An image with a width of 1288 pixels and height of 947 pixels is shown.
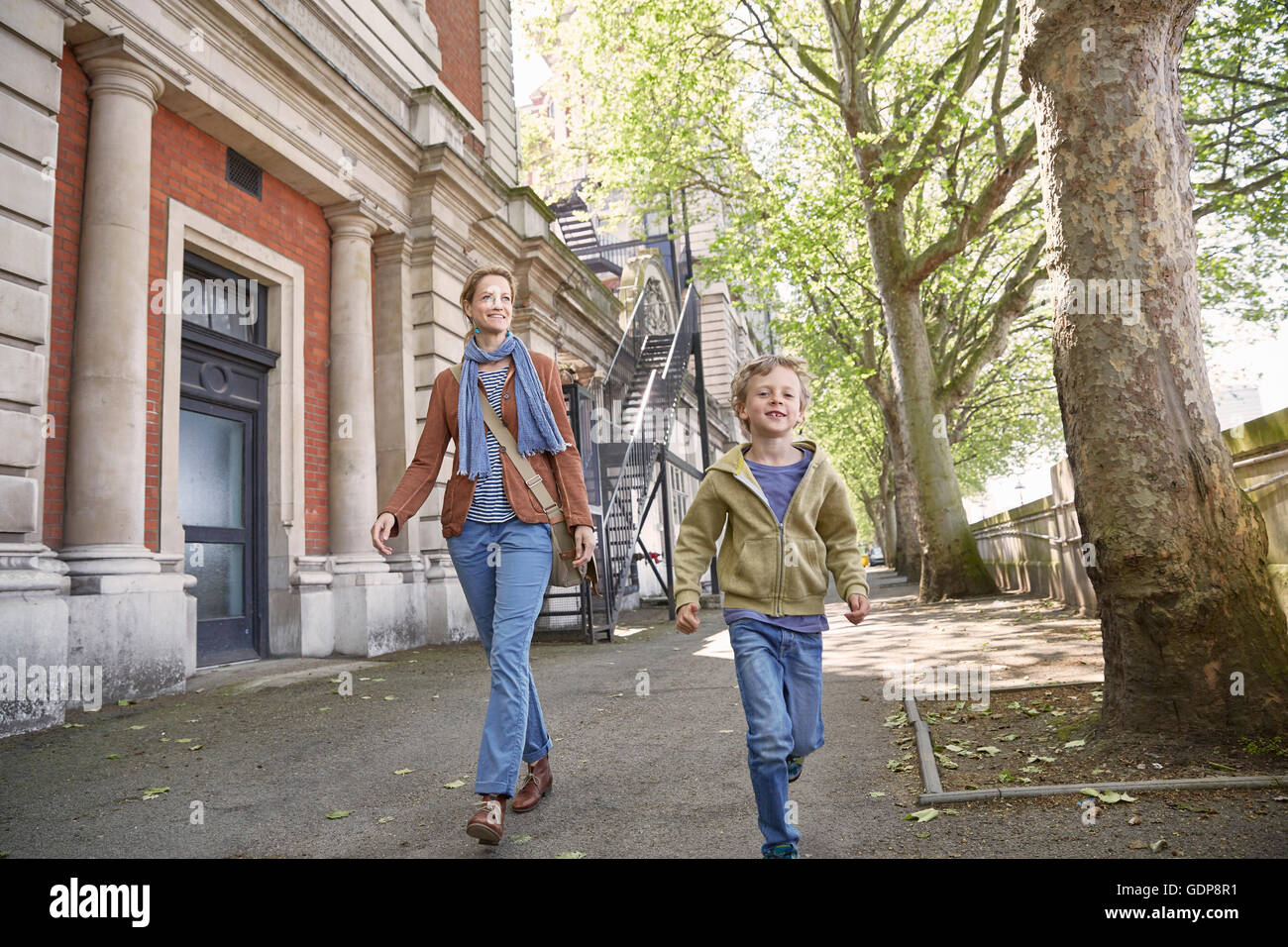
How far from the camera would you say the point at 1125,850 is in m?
2.71

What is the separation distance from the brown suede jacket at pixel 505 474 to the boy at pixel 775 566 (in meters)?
0.65

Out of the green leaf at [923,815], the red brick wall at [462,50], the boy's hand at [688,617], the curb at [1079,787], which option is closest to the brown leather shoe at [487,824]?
the boy's hand at [688,617]

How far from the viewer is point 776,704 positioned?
264cm

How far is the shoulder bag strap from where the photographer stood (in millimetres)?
3426

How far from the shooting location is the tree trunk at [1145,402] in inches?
140

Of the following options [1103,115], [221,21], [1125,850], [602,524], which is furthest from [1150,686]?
[221,21]

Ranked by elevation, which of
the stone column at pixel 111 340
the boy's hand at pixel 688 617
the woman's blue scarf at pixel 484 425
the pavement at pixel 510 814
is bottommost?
the pavement at pixel 510 814

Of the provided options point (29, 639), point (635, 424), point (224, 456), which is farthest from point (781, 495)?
point (635, 424)

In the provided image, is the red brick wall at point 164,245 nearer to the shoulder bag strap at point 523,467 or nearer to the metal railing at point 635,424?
the metal railing at point 635,424

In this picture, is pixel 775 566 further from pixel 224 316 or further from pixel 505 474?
pixel 224 316

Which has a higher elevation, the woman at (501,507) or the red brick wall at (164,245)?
the red brick wall at (164,245)

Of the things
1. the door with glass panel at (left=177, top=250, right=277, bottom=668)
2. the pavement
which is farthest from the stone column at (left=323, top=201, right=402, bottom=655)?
the pavement

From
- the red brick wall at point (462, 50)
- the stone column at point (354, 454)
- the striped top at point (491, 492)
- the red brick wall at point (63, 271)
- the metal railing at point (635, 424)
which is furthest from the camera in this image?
the red brick wall at point (462, 50)

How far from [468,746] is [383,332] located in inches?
280
